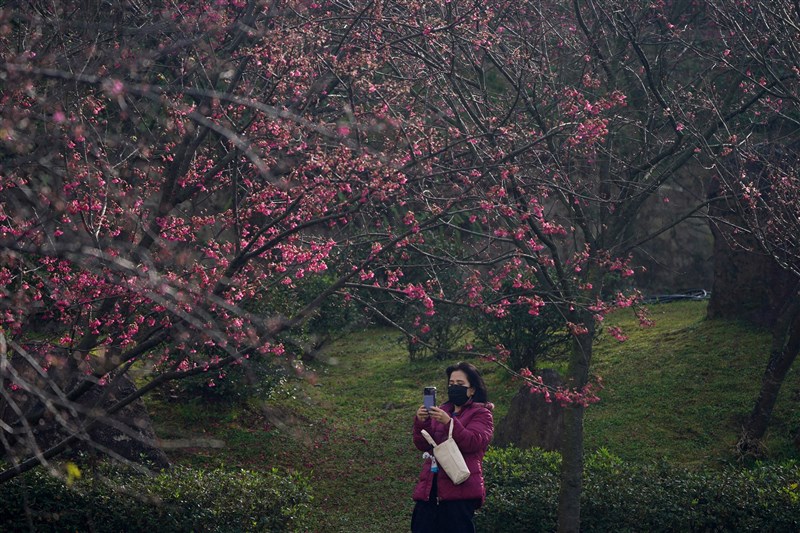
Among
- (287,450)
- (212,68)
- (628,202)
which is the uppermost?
(212,68)

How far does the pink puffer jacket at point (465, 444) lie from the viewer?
6.36 meters

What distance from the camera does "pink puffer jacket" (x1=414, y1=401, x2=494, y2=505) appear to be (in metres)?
6.36

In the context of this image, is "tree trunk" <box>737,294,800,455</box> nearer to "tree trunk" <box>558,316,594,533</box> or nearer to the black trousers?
"tree trunk" <box>558,316,594,533</box>

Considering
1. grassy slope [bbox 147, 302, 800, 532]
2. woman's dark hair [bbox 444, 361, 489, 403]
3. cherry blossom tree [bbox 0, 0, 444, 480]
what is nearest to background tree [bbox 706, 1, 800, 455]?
grassy slope [bbox 147, 302, 800, 532]

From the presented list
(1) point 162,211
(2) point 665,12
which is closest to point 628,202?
(2) point 665,12

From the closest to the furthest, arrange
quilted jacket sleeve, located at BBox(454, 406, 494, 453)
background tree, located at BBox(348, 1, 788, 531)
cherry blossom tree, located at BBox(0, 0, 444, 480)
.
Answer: cherry blossom tree, located at BBox(0, 0, 444, 480) < quilted jacket sleeve, located at BBox(454, 406, 494, 453) < background tree, located at BBox(348, 1, 788, 531)

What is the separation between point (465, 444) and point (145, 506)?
8.88 ft

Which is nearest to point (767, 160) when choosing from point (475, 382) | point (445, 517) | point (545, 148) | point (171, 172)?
point (545, 148)

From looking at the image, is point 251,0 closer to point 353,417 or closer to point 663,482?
point 663,482

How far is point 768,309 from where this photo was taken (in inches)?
507

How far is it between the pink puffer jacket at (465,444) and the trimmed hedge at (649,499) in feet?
5.37

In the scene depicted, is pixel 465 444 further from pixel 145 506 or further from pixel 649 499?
pixel 145 506

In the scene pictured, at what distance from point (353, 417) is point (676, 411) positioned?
13.9 feet

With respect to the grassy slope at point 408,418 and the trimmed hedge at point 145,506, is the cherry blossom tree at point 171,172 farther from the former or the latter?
the grassy slope at point 408,418
